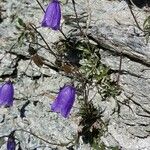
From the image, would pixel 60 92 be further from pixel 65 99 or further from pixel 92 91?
pixel 92 91

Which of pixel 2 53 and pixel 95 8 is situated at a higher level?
pixel 95 8

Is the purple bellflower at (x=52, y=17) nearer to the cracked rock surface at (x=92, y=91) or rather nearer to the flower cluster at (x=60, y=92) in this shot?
the flower cluster at (x=60, y=92)

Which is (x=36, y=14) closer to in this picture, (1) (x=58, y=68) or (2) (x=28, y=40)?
(2) (x=28, y=40)

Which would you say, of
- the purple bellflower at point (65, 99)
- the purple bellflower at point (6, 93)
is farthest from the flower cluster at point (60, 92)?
the purple bellflower at point (6, 93)

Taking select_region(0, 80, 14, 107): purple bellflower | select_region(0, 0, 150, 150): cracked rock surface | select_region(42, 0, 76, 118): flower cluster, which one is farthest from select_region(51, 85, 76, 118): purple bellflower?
select_region(0, 0, 150, 150): cracked rock surface

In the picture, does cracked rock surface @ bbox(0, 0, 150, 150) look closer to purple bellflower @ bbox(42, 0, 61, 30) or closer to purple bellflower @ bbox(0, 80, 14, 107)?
purple bellflower @ bbox(0, 80, 14, 107)

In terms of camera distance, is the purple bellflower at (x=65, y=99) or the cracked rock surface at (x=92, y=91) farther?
the cracked rock surface at (x=92, y=91)

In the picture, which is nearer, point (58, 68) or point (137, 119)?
point (137, 119)

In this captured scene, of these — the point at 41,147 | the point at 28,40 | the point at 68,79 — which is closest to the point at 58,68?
the point at 68,79
